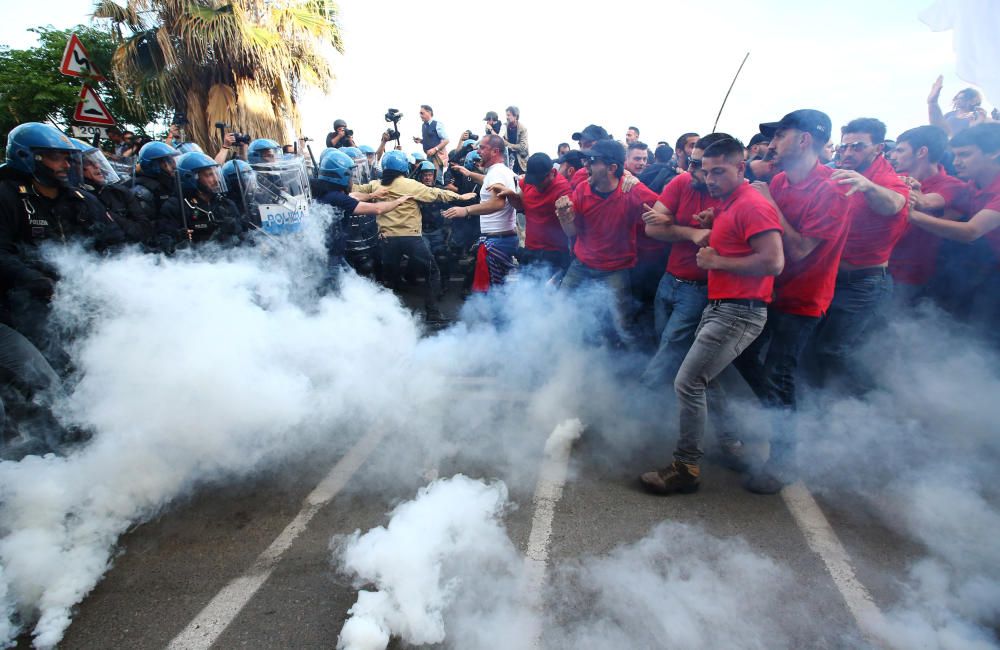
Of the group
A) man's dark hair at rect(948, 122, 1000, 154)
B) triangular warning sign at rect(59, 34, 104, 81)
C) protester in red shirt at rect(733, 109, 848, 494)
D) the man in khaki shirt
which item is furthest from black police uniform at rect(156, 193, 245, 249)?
man's dark hair at rect(948, 122, 1000, 154)

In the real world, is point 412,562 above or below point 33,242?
below

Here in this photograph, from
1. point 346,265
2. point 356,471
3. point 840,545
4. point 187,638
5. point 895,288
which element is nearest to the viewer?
point 187,638

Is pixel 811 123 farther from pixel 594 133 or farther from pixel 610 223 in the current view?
pixel 594 133

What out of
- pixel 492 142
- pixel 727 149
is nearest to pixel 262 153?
pixel 492 142

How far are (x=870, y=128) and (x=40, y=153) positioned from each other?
5.19 metres

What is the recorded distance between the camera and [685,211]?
3.36 metres

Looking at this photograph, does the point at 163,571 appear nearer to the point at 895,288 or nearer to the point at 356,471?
the point at 356,471

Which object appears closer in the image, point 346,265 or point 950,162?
point 950,162

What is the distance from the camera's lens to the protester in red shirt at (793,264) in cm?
271

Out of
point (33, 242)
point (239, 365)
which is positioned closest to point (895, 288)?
point (239, 365)

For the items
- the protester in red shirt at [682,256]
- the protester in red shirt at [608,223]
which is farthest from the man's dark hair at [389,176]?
the protester in red shirt at [682,256]

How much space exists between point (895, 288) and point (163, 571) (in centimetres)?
506

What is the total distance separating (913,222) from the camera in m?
3.45

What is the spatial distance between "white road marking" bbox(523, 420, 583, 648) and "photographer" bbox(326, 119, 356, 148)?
7616mm
